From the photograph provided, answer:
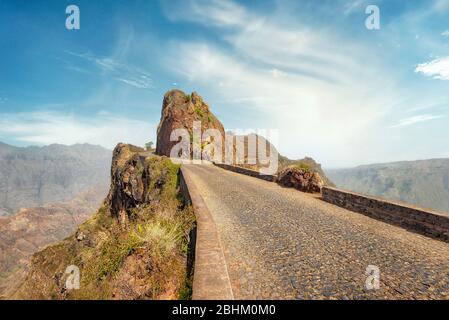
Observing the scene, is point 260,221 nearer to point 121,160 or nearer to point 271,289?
point 271,289

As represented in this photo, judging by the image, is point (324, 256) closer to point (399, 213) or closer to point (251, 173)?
point (399, 213)

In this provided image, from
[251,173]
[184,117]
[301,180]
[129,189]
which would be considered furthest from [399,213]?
[184,117]

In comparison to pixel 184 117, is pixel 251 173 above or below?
below

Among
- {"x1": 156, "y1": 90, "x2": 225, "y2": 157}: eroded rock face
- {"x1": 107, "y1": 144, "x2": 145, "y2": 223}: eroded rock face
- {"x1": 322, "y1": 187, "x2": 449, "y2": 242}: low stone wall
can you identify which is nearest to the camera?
{"x1": 322, "y1": 187, "x2": 449, "y2": 242}: low stone wall

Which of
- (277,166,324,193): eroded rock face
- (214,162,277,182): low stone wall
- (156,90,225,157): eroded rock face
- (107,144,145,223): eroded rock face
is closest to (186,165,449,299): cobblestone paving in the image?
(277,166,324,193): eroded rock face

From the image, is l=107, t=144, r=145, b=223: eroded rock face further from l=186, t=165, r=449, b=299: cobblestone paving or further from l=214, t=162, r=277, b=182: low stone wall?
l=186, t=165, r=449, b=299: cobblestone paving

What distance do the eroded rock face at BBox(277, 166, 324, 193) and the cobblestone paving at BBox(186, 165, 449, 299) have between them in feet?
17.5

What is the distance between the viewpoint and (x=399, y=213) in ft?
27.4

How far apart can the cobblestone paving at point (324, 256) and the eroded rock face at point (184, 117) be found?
39.7 meters

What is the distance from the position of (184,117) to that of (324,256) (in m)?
46.9

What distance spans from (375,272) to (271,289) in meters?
2.23

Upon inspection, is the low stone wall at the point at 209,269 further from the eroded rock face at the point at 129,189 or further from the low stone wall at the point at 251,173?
the eroded rock face at the point at 129,189

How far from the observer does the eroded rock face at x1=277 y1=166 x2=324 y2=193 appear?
582 inches

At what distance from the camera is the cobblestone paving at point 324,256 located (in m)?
4.23
